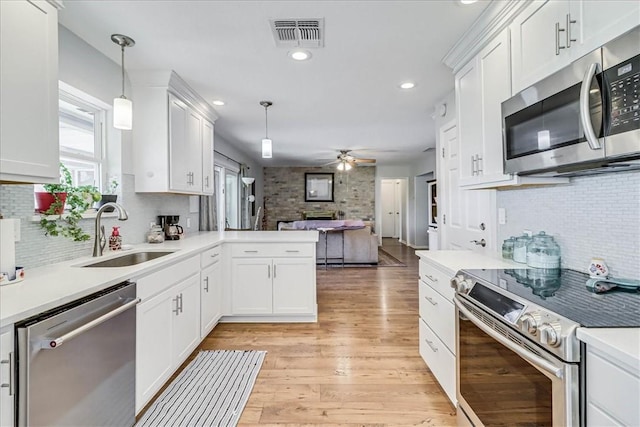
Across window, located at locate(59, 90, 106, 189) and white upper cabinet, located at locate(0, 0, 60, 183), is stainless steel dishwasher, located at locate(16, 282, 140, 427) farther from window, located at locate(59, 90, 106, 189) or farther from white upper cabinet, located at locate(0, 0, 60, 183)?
window, located at locate(59, 90, 106, 189)

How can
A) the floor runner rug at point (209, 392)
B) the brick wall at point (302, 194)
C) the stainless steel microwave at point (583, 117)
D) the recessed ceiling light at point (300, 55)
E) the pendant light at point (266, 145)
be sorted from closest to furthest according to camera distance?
the stainless steel microwave at point (583, 117) → the floor runner rug at point (209, 392) → the recessed ceiling light at point (300, 55) → the pendant light at point (266, 145) → the brick wall at point (302, 194)

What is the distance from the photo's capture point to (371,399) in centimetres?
203

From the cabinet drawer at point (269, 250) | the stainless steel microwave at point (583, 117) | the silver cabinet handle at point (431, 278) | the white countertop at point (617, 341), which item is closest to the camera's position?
the white countertop at point (617, 341)

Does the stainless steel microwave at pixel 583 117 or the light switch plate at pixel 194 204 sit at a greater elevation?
the stainless steel microwave at pixel 583 117

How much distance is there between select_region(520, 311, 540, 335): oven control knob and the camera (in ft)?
3.49

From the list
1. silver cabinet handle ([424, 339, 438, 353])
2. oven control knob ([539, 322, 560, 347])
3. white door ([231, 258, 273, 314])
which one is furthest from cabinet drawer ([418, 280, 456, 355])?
white door ([231, 258, 273, 314])

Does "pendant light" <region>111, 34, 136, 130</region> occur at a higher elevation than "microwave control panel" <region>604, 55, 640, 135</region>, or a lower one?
higher

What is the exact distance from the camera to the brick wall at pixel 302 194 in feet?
32.4

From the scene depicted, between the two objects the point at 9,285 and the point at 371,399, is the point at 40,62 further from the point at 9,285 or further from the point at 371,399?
the point at 371,399

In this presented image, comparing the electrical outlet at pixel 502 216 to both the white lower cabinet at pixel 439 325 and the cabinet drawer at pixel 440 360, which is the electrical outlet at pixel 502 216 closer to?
the white lower cabinet at pixel 439 325

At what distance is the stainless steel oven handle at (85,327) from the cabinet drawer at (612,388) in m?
1.76

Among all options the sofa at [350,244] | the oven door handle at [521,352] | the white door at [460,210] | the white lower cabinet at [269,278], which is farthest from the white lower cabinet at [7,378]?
the sofa at [350,244]

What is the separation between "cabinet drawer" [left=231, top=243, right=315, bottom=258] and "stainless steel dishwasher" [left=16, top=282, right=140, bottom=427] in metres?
1.63

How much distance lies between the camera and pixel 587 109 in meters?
1.18
